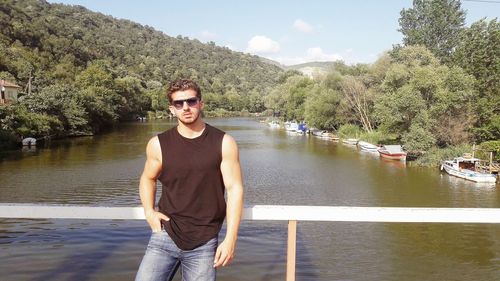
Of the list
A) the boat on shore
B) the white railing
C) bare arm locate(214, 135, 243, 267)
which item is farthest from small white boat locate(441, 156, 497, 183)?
bare arm locate(214, 135, 243, 267)

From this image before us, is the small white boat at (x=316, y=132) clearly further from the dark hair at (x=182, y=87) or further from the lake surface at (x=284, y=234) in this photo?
the dark hair at (x=182, y=87)

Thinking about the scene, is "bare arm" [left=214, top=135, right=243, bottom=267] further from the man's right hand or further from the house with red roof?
the house with red roof

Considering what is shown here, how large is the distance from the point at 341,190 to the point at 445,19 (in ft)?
155

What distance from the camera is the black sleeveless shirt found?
8.89ft

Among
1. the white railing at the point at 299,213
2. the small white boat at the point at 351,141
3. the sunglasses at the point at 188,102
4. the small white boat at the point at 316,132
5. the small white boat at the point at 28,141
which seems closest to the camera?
the sunglasses at the point at 188,102

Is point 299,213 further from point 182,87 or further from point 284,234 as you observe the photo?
point 284,234

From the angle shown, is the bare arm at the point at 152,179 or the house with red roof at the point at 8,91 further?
the house with red roof at the point at 8,91

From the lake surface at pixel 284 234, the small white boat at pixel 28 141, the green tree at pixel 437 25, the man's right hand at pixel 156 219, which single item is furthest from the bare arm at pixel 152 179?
the green tree at pixel 437 25

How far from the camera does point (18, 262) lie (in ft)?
32.5

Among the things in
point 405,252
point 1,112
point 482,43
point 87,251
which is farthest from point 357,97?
point 87,251

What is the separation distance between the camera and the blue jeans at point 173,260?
9.03ft

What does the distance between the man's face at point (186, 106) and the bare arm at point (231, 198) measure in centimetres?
25

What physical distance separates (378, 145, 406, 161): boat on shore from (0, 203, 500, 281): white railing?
33.9 metres

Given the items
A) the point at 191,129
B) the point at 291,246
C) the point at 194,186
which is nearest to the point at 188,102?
the point at 191,129
